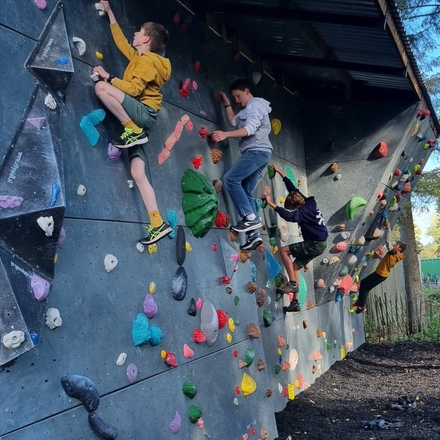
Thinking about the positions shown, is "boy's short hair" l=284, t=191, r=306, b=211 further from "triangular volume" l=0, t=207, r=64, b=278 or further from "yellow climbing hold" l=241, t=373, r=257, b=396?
"triangular volume" l=0, t=207, r=64, b=278

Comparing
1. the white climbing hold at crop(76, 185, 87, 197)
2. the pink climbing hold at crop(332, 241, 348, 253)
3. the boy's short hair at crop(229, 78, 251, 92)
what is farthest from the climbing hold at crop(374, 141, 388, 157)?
the white climbing hold at crop(76, 185, 87, 197)

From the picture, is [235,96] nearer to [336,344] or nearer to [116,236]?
[116,236]

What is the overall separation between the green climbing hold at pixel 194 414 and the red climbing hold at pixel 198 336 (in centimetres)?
49

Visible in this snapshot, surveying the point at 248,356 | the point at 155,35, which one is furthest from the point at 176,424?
the point at 155,35

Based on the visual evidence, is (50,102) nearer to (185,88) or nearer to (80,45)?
(80,45)

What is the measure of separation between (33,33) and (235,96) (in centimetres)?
277

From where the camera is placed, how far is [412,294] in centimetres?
1258

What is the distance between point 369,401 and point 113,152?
4870 mm

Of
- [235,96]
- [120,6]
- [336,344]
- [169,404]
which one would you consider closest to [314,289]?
[336,344]

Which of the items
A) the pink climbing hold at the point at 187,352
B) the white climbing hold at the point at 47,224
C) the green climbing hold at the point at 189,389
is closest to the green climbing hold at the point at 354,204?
the pink climbing hold at the point at 187,352

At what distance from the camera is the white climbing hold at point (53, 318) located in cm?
302

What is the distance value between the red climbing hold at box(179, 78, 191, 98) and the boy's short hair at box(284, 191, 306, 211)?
2.25 m

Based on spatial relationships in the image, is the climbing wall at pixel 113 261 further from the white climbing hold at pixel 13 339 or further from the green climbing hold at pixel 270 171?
the green climbing hold at pixel 270 171

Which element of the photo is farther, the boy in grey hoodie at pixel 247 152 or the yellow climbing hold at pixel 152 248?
the boy in grey hoodie at pixel 247 152
